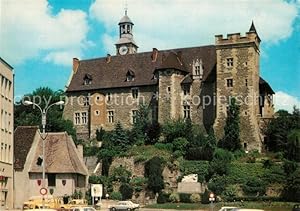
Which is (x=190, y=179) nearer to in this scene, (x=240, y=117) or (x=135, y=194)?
(x=135, y=194)

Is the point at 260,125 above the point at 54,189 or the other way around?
above

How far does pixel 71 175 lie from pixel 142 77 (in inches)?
1035

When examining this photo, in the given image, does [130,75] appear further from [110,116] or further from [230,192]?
[230,192]

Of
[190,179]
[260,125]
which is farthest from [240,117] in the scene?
[190,179]

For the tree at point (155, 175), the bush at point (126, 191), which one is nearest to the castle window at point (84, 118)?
the tree at point (155, 175)

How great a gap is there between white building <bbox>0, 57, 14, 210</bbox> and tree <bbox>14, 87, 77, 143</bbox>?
28627mm

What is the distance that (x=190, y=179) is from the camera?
2702 inches

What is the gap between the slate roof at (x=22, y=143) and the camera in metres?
61.2

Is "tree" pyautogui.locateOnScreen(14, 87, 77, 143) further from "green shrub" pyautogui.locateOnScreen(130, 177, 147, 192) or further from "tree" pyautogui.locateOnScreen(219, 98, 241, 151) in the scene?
"tree" pyautogui.locateOnScreen(219, 98, 241, 151)

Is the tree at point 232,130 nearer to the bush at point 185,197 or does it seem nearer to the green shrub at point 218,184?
the green shrub at point 218,184

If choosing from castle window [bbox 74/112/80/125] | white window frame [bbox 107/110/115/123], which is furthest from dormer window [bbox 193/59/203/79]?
castle window [bbox 74/112/80/125]

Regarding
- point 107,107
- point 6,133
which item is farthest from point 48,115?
point 6,133

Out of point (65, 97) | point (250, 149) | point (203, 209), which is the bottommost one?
point (203, 209)

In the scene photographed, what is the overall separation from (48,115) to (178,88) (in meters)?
15.9
